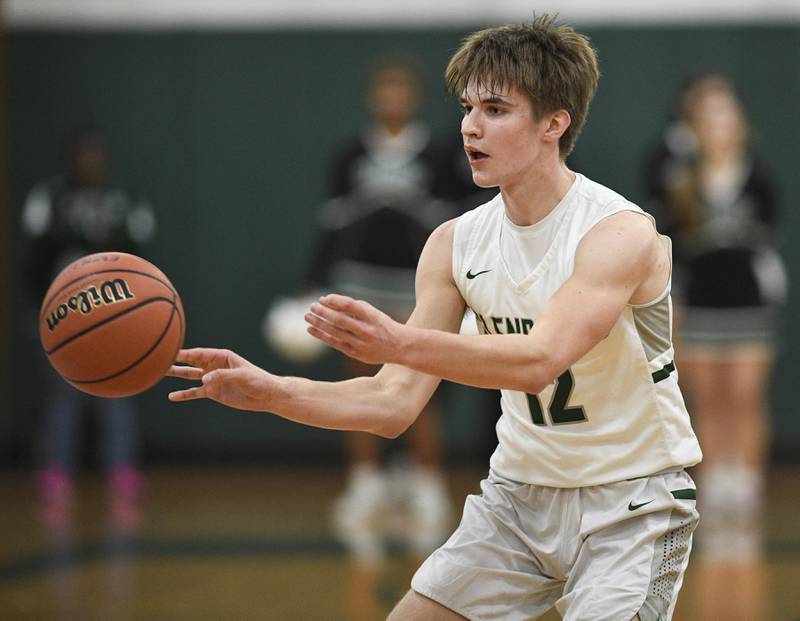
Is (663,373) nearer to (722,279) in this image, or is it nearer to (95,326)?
(95,326)

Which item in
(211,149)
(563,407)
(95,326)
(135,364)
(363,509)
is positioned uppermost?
(211,149)

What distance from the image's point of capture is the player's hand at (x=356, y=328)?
110 inches

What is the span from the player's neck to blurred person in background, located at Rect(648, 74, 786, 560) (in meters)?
4.63

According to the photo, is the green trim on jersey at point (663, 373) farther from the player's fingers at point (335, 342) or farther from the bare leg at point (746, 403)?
the bare leg at point (746, 403)

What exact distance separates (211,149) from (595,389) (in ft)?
23.5

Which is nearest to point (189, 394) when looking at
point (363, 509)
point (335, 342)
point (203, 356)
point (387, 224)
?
point (203, 356)

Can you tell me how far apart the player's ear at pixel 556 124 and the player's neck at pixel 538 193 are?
0.28 feet

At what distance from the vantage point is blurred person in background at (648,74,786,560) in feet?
26.0

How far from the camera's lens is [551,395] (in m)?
3.41

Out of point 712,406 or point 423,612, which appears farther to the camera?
point 712,406

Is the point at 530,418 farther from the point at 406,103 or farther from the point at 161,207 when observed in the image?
the point at 161,207

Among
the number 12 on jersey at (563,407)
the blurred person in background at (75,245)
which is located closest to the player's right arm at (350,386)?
the number 12 on jersey at (563,407)

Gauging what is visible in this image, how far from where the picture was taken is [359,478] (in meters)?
7.89

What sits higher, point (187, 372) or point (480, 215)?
point (480, 215)
